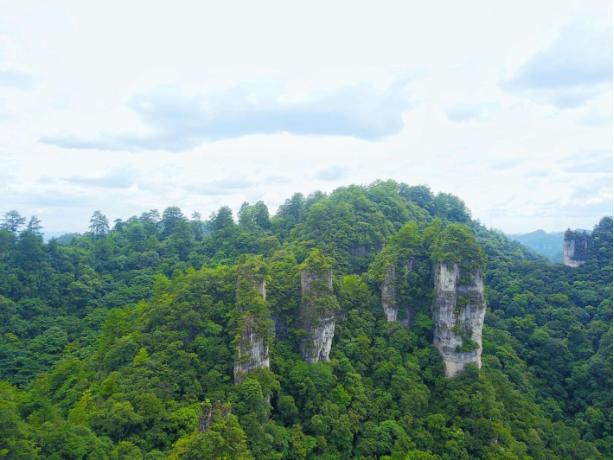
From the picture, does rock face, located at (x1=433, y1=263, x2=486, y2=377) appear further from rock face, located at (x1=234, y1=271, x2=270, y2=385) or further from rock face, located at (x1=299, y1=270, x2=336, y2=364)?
rock face, located at (x1=234, y1=271, x2=270, y2=385)

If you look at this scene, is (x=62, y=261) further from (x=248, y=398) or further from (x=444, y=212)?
(x=444, y=212)

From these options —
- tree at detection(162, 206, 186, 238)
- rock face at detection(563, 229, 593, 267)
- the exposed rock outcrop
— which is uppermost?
tree at detection(162, 206, 186, 238)

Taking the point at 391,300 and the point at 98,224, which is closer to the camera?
the point at 391,300

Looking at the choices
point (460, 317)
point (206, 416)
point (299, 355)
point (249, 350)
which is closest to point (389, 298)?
point (460, 317)

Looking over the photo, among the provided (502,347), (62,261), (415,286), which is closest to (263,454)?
(415,286)

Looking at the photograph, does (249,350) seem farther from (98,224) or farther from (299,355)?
(98,224)

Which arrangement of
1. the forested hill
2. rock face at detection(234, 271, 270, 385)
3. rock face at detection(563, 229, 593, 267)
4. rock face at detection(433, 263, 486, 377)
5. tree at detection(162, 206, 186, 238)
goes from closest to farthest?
the forested hill, rock face at detection(234, 271, 270, 385), rock face at detection(433, 263, 486, 377), rock face at detection(563, 229, 593, 267), tree at detection(162, 206, 186, 238)

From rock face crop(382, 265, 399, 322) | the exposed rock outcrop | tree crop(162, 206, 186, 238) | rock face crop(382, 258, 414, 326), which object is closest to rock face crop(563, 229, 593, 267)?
rock face crop(382, 258, 414, 326)
